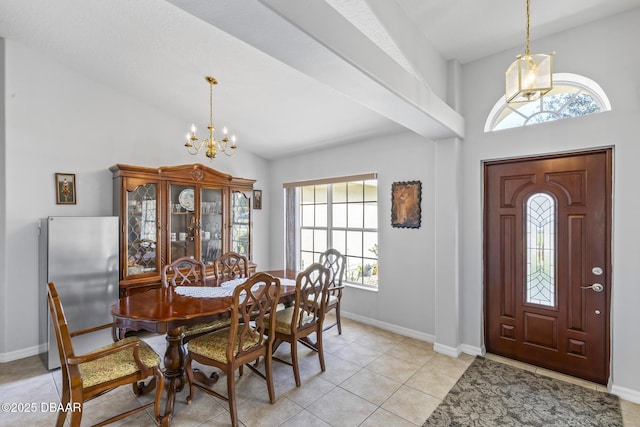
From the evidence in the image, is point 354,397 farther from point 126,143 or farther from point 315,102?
point 126,143

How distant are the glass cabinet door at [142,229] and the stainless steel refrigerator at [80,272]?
211 mm

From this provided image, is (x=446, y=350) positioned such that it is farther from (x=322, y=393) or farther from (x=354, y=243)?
(x=354, y=243)

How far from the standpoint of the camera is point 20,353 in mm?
3203

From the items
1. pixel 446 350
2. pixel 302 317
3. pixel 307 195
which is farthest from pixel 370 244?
pixel 302 317

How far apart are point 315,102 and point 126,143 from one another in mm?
2469

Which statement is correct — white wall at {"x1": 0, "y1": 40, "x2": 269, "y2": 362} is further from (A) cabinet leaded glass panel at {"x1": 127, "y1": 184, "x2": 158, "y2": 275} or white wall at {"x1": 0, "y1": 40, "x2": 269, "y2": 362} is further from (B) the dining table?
(B) the dining table

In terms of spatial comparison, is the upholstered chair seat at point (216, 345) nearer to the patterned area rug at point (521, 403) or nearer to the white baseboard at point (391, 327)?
the patterned area rug at point (521, 403)

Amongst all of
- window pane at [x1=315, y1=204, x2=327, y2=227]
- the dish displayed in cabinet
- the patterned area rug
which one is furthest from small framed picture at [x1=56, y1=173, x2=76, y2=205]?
the patterned area rug

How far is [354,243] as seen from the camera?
174 inches

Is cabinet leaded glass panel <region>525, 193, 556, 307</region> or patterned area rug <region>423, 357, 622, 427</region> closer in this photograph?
patterned area rug <region>423, 357, 622, 427</region>

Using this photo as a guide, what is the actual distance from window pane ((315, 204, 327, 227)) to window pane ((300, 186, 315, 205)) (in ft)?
0.62

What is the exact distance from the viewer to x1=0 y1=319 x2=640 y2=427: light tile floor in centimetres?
221

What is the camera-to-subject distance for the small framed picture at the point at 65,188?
3.43 m

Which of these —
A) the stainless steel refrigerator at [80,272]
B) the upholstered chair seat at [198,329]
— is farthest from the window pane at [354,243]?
the stainless steel refrigerator at [80,272]
